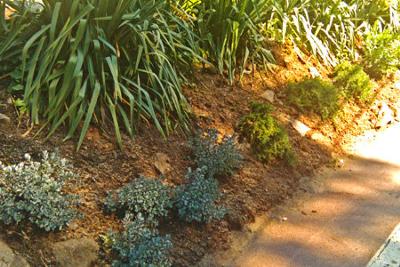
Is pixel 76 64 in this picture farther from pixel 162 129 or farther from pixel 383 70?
pixel 383 70

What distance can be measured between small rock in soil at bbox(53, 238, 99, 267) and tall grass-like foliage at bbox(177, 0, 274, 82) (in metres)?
2.34

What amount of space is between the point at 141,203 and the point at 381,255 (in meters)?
1.61

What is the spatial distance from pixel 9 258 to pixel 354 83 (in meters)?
4.04

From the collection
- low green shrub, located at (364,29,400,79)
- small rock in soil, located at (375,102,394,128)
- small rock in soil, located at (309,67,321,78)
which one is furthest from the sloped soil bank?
low green shrub, located at (364,29,400,79)

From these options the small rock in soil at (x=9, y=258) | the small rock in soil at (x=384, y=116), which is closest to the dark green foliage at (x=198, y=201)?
the small rock in soil at (x=9, y=258)

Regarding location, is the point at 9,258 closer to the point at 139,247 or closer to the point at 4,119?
the point at 139,247

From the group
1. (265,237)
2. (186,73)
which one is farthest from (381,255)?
(186,73)

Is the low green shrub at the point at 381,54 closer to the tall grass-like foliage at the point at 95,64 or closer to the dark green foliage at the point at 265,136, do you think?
the dark green foliage at the point at 265,136

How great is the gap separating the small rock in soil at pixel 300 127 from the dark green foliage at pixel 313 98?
196 millimetres

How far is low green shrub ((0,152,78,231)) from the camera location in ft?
Result: 9.98

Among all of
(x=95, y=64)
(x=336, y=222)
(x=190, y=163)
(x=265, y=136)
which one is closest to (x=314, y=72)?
(x=265, y=136)

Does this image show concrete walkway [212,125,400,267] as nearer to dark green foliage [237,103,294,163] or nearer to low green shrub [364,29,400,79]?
dark green foliage [237,103,294,163]

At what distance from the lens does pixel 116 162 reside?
376 centimetres

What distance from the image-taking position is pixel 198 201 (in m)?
3.51
